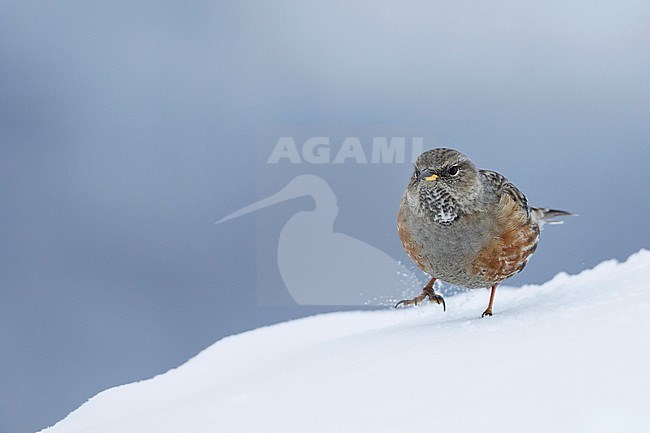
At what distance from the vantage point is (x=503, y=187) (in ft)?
13.8

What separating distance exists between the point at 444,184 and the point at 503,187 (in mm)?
594

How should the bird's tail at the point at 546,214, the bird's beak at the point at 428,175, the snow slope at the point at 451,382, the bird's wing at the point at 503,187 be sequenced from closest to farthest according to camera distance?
the snow slope at the point at 451,382
the bird's beak at the point at 428,175
the bird's wing at the point at 503,187
the bird's tail at the point at 546,214

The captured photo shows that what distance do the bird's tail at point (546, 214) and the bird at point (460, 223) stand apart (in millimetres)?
357

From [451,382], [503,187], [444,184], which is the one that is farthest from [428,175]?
[451,382]

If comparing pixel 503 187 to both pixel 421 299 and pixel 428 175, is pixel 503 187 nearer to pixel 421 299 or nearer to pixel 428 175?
pixel 428 175

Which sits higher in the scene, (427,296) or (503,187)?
(503,187)

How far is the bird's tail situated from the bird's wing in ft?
0.64

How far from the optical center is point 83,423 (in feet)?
12.9

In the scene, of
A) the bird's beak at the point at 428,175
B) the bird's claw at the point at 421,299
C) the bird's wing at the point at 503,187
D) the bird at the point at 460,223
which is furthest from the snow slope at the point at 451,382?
the bird's beak at the point at 428,175

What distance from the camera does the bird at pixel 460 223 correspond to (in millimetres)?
3789

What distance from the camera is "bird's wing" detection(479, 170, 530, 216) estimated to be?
4105mm

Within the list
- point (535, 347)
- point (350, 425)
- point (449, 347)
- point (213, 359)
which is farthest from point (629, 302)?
point (213, 359)

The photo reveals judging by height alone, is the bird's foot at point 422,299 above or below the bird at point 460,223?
below

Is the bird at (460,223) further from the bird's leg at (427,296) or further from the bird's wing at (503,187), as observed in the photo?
the bird's leg at (427,296)
